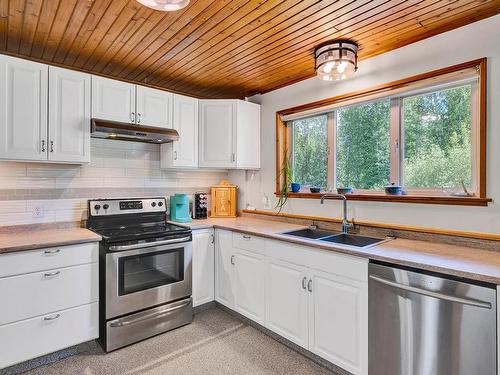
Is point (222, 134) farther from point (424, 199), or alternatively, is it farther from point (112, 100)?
point (424, 199)

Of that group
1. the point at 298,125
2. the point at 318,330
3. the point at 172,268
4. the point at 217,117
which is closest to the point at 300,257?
the point at 318,330

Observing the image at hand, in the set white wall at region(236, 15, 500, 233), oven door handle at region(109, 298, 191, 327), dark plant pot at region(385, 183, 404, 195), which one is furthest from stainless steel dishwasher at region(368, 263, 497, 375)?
oven door handle at region(109, 298, 191, 327)

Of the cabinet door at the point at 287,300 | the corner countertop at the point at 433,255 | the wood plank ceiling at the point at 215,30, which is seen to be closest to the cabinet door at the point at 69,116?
the wood plank ceiling at the point at 215,30

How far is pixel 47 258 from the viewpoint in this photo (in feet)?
6.94

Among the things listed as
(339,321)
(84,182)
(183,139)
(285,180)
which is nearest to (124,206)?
(84,182)

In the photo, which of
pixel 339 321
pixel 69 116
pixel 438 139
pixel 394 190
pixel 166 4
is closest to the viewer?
pixel 166 4

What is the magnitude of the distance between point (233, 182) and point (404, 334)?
260 cm

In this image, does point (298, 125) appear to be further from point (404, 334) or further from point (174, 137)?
point (404, 334)

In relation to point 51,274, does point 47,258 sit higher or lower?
higher

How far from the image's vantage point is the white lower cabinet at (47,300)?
1.98 m

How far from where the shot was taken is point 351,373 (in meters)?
1.95

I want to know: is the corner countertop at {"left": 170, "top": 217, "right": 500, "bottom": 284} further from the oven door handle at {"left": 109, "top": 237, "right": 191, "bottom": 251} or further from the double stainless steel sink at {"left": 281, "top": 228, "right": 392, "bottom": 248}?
the oven door handle at {"left": 109, "top": 237, "right": 191, "bottom": 251}

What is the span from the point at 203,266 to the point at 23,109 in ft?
6.53

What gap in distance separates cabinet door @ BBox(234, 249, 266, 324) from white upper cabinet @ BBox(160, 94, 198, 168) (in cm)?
114
